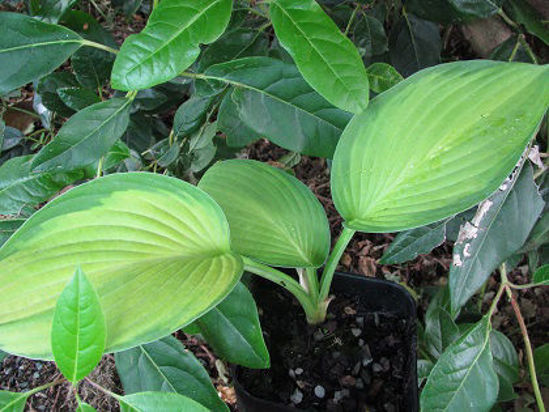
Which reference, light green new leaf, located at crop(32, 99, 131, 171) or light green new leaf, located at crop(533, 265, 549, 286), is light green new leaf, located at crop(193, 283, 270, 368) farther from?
light green new leaf, located at crop(533, 265, 549, 286)

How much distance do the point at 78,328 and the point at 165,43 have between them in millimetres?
299

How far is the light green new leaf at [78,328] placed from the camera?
448 mm

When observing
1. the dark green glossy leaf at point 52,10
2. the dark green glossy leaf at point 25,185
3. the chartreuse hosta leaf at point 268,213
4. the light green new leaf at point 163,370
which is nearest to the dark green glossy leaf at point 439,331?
the chartreuse hosta leaf at point 268,213

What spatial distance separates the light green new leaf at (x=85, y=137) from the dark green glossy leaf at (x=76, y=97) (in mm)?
109

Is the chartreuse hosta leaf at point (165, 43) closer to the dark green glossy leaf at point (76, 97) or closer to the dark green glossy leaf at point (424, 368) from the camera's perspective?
the dark green glossy leaf at point (76, 97)

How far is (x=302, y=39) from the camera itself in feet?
1.86

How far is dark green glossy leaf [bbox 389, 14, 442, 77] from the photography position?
1.02 meters

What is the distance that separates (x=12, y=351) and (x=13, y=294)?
57 millimetres

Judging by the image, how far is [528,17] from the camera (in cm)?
90

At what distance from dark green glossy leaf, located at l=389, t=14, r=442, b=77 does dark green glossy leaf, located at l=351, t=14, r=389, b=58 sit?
12cm

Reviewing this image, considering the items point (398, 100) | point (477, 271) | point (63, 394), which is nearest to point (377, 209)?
point (398, 100)

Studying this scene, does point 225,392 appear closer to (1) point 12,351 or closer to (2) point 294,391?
(2) point 294,391

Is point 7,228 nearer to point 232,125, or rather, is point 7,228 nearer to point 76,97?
point 76,97

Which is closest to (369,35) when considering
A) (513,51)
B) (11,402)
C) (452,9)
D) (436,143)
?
(452,9)
